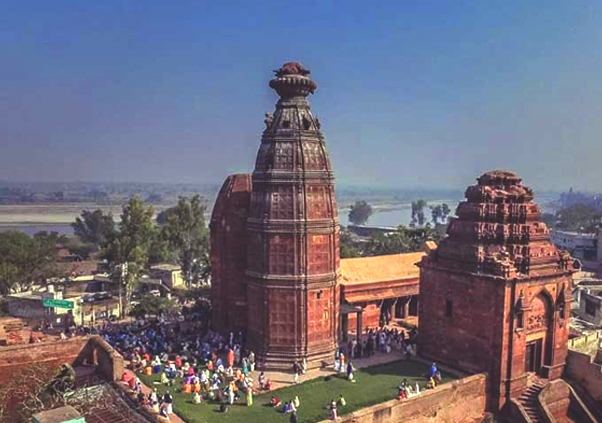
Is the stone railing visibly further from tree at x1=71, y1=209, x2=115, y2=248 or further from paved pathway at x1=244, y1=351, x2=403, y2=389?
tree at x1=71, y1=209, x2=115, y2=248

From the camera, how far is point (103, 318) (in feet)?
114

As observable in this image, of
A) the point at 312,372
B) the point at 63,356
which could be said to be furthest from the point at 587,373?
the point at 63,356

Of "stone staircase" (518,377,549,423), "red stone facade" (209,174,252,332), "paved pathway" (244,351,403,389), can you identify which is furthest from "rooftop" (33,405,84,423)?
"stone staircase" (518,377,549,423)

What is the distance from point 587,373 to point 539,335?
2602 mm

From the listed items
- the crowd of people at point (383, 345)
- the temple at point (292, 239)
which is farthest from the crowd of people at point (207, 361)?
the temple at point (292, 239)

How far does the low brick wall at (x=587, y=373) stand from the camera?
20.5 m

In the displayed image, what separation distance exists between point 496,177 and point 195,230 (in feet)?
96.8

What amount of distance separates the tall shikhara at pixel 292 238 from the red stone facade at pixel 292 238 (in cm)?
4

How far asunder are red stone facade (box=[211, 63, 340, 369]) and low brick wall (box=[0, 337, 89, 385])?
7115 millimetres

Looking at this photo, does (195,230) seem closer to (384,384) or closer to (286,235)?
(286,235)

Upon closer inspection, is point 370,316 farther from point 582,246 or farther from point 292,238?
point 582,246

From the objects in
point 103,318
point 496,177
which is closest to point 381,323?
point 496,177

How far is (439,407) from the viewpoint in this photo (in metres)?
18.2

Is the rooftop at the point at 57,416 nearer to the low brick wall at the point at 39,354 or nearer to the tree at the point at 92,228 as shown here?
the low brick wall at the point at 39,354
